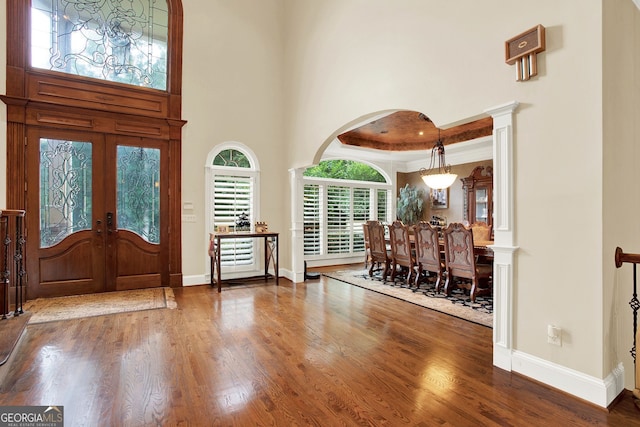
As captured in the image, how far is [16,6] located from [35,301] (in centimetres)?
410

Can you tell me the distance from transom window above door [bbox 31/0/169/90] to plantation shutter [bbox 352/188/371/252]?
16.1 feet

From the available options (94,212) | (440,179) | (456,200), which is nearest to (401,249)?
(440,179)

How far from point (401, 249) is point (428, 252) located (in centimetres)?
57

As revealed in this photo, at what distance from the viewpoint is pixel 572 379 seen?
2166 mm

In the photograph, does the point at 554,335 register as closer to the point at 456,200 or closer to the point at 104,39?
the point at 456,200

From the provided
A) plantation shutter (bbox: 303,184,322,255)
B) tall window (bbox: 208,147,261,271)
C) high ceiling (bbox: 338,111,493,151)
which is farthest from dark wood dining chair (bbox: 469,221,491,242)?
A: tall window (bbox: 208,147,261,271)

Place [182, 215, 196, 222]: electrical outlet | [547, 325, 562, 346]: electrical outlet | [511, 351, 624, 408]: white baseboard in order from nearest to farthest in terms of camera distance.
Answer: [511, 351, 624, 408]: white baseboard → [547, 325, 562, 346]: electrical outlet → [182, 215, 196, 222]: electrical outlet

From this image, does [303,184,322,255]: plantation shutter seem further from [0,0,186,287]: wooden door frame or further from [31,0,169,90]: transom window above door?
[31,0,169,90]: transom window above door

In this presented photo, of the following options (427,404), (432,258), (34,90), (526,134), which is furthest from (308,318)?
(34,90)

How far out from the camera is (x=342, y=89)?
15.1 ft

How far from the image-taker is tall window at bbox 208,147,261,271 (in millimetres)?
5652

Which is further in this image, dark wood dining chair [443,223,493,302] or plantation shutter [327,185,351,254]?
plantation shutter [327,185,351,254]

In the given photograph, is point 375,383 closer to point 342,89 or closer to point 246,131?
point 342,89

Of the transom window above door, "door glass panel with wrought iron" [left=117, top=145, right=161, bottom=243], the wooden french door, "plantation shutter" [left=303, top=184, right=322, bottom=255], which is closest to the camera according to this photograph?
the wooden french door
